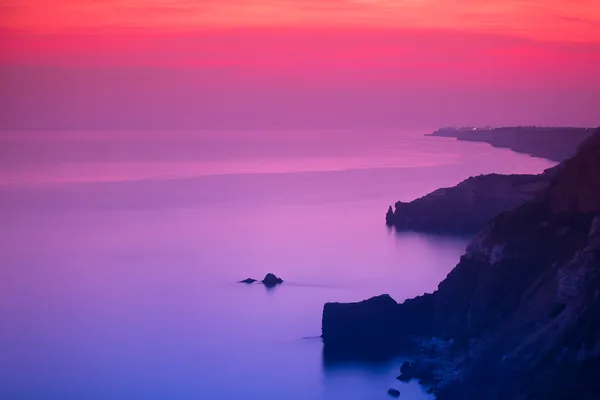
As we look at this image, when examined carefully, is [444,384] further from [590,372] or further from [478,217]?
A: [478,217]

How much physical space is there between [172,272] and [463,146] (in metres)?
66.5

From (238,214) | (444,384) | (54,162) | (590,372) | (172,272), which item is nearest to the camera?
(590,372)

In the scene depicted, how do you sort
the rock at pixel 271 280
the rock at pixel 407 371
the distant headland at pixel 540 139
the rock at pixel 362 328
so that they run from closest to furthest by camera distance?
the rock at pixel 407 371, the rock at pixel 362 328, the rock at pixel 271 280, the distant headland at pixel 540 139

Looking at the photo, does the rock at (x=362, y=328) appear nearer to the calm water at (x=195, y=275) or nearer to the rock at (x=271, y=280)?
the calm water at (x=195, y=275)

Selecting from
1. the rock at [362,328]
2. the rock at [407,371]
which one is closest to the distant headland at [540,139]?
the rock at [362,328]

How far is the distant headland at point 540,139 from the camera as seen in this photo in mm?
63125

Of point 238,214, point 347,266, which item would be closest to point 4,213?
point 238,214

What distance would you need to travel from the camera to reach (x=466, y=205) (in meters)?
29.5

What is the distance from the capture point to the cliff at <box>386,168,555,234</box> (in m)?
27.1

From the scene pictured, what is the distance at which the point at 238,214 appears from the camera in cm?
3791

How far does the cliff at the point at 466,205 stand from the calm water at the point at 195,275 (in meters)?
0.93

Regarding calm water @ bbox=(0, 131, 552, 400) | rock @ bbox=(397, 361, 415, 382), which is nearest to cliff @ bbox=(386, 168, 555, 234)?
calm water @ bbox=(0, 131, 552, 400)

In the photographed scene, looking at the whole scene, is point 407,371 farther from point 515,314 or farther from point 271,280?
point 271,280

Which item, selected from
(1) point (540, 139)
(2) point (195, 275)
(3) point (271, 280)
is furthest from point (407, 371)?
(1) point (540, 139)
